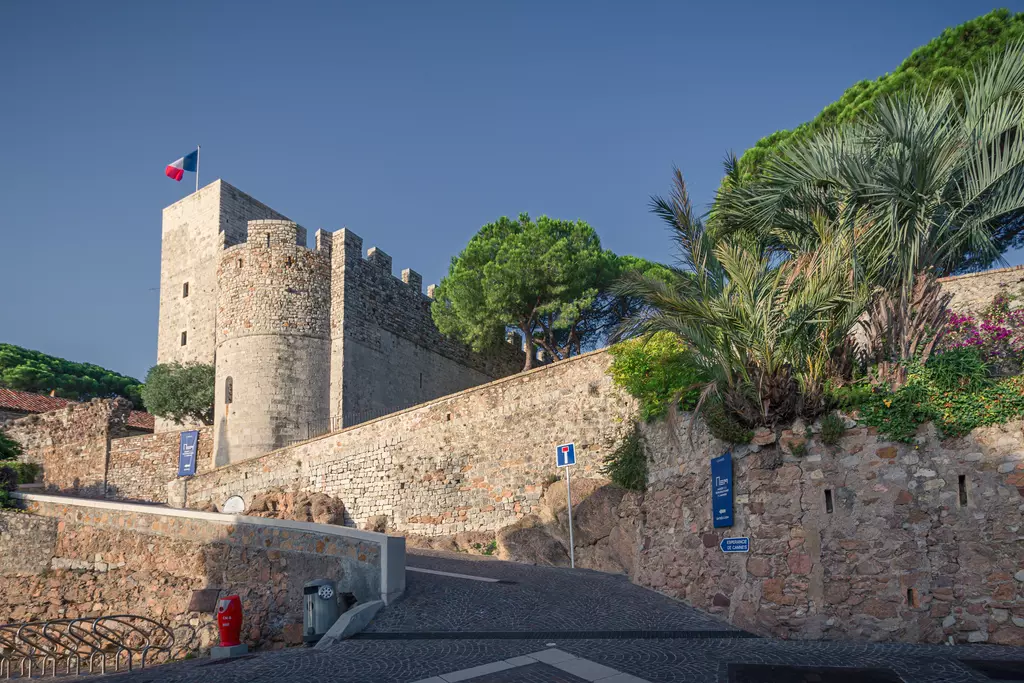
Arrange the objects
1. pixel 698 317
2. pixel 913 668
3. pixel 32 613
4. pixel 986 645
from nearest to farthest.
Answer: pixel 913 668 < pixel 986 645 < pixel 698 317 < pixel 32 613

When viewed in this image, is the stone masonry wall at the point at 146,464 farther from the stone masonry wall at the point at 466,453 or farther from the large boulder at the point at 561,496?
the large boulder at the point at 561,496

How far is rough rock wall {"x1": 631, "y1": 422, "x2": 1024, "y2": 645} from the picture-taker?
7.57m

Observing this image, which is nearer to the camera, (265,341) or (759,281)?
(759,281)

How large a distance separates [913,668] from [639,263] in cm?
2491

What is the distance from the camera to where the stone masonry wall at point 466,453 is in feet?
51.4

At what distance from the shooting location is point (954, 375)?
842 cm

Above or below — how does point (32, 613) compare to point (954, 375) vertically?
below

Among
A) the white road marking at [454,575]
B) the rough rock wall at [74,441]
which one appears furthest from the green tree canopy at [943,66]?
the rough rock wall at [74,441]

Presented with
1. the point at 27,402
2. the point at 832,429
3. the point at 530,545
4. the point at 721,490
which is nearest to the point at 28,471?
the point at 27,402

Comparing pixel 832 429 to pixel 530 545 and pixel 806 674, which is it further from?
pixel 530 545

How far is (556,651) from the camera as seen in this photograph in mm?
7133

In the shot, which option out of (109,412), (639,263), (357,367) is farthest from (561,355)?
(109,412)

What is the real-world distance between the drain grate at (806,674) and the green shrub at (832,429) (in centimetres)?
277

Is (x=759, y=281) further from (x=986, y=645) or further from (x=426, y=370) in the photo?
(x=426, y=370)
